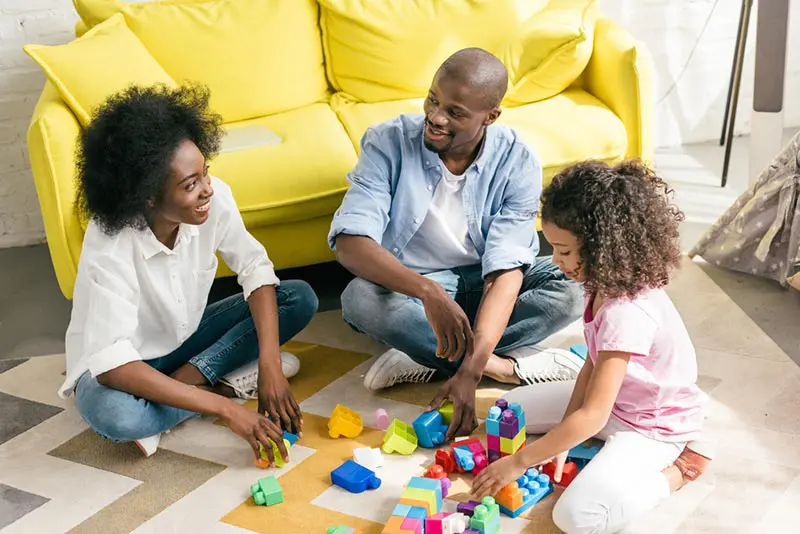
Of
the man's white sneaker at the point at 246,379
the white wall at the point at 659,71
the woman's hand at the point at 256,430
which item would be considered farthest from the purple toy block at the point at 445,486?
the white wall at the point at 659,71

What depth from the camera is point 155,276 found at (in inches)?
85.2

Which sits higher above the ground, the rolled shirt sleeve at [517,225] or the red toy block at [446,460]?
the rolled shirt sleeve at [517,225]

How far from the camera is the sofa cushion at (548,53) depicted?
120 inches

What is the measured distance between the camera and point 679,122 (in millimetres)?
4121

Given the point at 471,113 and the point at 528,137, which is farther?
the point at 528,137

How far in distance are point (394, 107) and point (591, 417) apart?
162 centimetres

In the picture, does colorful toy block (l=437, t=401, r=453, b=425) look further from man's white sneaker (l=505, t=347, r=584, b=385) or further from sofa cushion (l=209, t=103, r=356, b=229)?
sofa cushion (l=209, t=103, r=356, b=229)

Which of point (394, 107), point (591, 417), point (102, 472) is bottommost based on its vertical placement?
point (102, 472)

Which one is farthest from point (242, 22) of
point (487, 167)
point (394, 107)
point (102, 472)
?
point (102, 472)

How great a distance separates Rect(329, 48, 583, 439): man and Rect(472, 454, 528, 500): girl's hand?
0.40 metres

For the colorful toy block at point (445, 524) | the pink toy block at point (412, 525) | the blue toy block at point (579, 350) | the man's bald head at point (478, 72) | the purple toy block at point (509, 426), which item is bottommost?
the blue toy block at point (579, 350)

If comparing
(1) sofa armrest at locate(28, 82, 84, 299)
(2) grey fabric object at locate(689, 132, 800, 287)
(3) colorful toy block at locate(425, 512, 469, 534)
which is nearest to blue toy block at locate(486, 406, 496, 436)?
(3) colorful toy block at locate(425, 512, 469, 534)

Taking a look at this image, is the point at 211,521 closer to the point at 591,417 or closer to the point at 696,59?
the point at 591,417

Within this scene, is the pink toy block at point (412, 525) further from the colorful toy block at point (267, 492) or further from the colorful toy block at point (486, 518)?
the colorful toy block at point (267, 492)
